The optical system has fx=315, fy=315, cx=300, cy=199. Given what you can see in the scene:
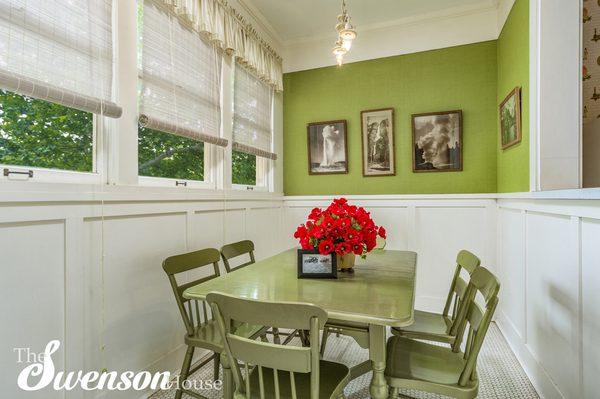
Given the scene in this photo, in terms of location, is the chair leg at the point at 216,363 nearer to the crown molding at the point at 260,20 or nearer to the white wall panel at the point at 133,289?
the white wall panel at the point at 133,289

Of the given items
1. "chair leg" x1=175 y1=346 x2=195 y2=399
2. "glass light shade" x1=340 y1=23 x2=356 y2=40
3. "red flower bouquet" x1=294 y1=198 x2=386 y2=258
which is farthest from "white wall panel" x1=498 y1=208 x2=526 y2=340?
"chair leg" x1=175 y1=346 x2=195 y2=399

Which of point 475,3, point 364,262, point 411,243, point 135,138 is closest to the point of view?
point 135,138

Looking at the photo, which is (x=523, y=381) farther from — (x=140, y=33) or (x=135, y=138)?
(x=140, y=33)

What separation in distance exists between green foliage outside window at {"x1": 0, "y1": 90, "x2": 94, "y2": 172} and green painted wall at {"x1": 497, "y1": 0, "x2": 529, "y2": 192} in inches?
115

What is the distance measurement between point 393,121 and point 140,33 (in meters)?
2.60

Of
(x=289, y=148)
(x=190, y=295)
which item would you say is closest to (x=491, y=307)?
(x=190, y=295)

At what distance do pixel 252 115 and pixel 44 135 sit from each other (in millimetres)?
2061

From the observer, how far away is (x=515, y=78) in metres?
2.58

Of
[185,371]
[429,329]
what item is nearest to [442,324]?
[429,329]

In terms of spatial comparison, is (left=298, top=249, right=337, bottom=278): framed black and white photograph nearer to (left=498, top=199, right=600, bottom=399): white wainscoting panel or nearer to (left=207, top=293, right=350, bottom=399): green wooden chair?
(left=207, top=293, right=350, bottom=399): green wooden chair

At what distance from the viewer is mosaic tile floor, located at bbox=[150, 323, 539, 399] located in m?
2.00

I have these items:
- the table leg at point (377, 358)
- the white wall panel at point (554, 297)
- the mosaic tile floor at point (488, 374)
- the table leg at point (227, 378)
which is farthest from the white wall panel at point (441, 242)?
the table leg at point (227, 378)

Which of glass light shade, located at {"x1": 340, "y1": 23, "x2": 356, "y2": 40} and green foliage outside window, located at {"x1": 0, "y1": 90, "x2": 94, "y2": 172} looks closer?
green foliage outside window, located at {"x1": 0, "y1": 90, "x2": 94, "y2": 172}

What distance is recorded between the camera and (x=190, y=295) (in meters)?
1.46
